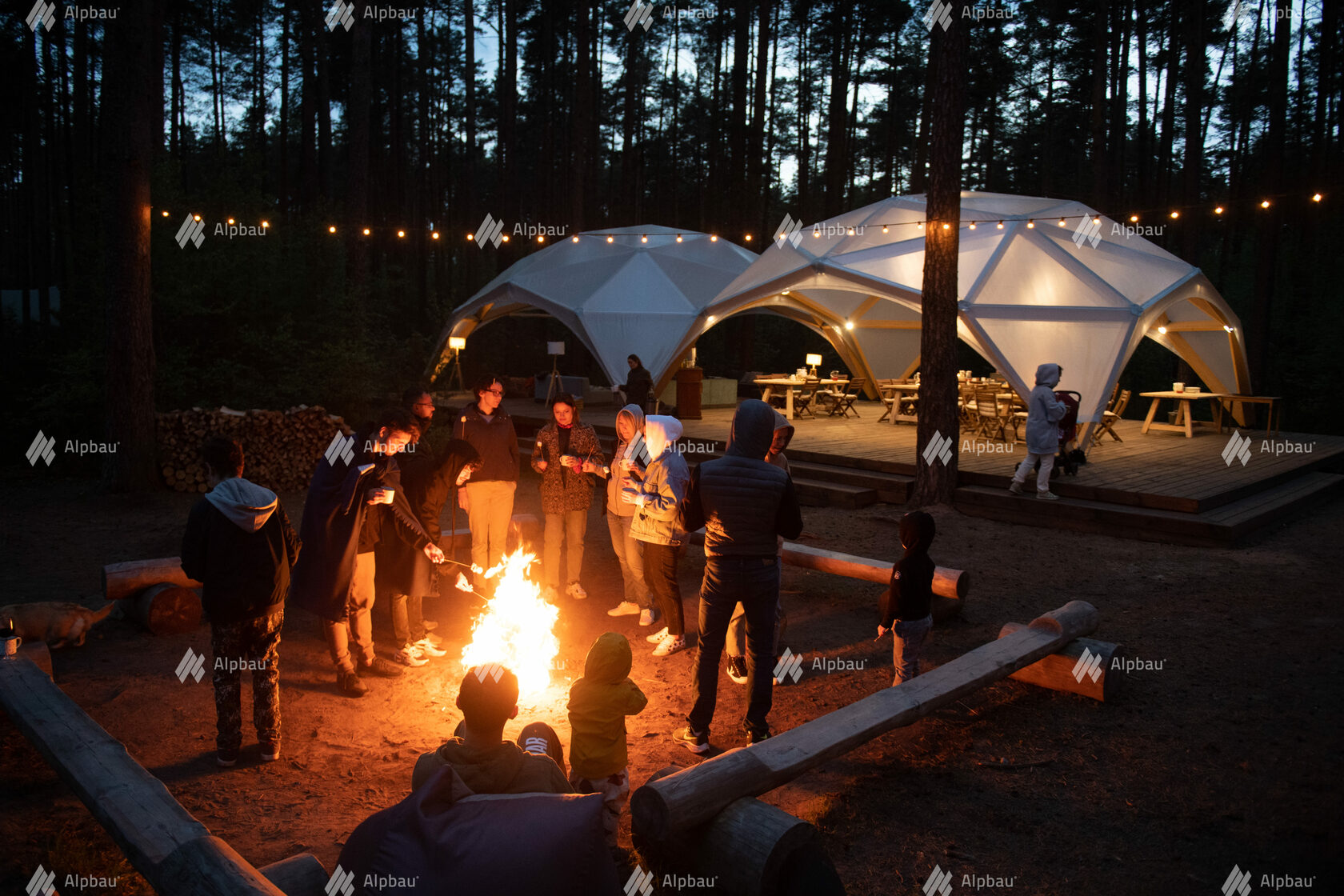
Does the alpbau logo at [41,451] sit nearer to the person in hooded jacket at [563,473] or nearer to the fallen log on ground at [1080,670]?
the person in hooded jacket at [563,473]

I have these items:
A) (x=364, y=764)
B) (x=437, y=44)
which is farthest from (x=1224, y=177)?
(x=364, y=764)

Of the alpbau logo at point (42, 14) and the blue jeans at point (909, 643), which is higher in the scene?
the alpbau logo at point (42, 14)

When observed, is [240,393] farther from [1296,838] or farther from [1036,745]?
[1296,838]

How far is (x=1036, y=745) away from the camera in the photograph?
13.2ft

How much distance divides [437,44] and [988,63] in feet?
58.9

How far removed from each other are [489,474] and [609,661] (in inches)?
117

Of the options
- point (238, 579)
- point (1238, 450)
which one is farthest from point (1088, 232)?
point (238, 579)

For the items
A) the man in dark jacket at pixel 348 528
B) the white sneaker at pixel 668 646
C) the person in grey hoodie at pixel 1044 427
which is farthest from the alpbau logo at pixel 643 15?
the white sneaker at pixel 668 646

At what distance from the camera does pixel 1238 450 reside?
1133cm

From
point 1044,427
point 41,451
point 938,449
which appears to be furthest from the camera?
point 41,451

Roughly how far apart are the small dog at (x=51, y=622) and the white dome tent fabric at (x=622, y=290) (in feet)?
30.6

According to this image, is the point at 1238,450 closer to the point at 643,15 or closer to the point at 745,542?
the point at 745,542

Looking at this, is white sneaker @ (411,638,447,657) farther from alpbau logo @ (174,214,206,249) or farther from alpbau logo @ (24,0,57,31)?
alpbau logo @ (174,214,206,249)

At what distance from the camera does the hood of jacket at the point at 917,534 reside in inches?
162
